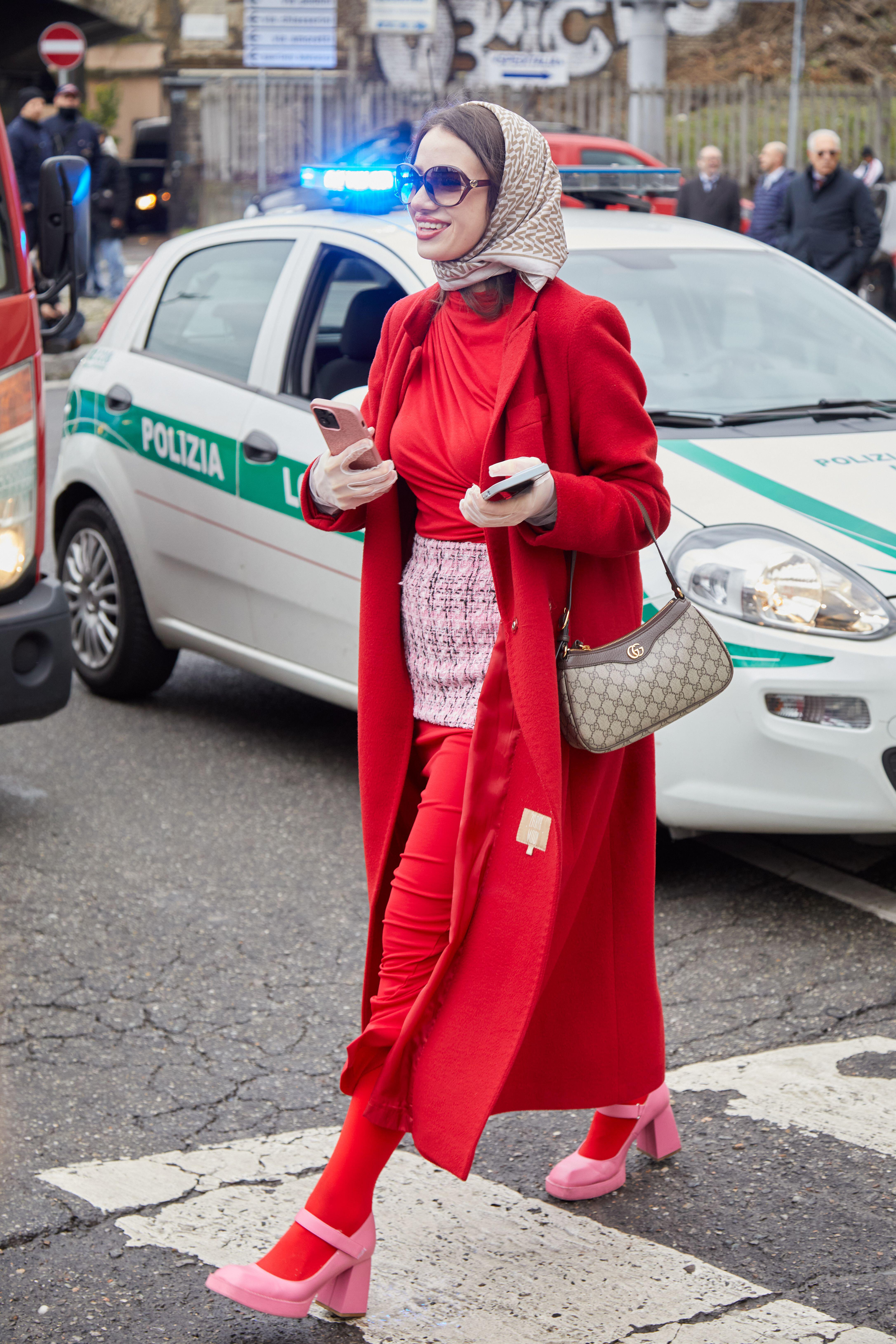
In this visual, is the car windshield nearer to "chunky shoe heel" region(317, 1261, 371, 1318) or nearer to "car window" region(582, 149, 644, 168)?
"chunky shoe heel" region(317, 1261, 371, 1318)

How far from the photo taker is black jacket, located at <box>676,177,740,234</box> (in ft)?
48.7

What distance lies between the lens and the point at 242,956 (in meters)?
4.18

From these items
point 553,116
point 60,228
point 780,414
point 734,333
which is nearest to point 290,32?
point 553,116

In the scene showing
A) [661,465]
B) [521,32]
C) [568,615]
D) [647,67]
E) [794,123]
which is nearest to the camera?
[568,615]

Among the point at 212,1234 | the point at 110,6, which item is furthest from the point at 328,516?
the point at 110,6

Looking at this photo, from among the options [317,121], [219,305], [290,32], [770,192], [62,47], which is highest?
[290,32]

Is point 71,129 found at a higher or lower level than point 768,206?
higher

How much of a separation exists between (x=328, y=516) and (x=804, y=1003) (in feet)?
5.91

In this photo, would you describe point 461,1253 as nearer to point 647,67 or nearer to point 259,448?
point 259,448

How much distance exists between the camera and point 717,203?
14852mm

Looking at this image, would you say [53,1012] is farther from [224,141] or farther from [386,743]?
[224,141]

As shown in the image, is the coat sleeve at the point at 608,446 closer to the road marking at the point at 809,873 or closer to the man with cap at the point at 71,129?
the road marking at the point at 809,873

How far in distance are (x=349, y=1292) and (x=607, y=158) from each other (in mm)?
Answer: 14292

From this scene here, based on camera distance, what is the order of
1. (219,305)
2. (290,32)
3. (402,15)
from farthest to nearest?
(402,15) < (290,32) < (219,305)
